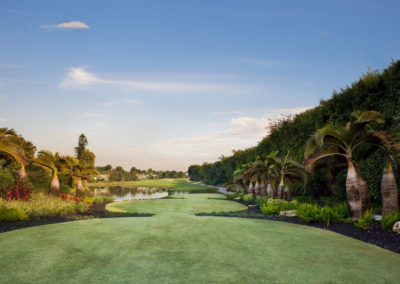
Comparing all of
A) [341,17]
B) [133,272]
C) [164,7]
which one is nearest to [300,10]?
[341,17]

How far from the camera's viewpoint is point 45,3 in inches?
407

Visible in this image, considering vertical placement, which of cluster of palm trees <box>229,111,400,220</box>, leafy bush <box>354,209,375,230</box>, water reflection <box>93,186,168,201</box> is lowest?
water reflection <box>93,186,168,201</box>

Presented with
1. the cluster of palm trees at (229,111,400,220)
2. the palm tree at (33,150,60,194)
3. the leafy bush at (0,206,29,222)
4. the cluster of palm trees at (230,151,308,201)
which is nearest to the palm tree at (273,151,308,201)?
the cluster of palm trees at (230,151,308,201)

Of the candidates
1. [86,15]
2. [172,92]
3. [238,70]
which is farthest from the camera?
[172,92]

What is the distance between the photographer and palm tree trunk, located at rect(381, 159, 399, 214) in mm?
6637

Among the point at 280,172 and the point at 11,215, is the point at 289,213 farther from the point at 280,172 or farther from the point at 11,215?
the point at 11,215

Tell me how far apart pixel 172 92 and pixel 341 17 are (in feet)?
33.8

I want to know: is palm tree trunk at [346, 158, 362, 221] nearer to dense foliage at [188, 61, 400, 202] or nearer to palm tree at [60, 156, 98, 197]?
dense foliage at [188, 61, 400, 202]

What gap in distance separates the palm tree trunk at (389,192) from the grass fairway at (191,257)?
74.8 inches

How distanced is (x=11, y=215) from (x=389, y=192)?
11.9 meters

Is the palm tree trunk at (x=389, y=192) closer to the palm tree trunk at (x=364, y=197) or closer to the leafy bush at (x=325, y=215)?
the palm tree trunk at (x=364, y=197)

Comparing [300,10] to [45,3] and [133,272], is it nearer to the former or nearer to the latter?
[45,3]

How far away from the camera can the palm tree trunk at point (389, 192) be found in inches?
261

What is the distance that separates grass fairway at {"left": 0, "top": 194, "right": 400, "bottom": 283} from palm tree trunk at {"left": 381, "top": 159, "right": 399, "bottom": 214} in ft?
6.23
